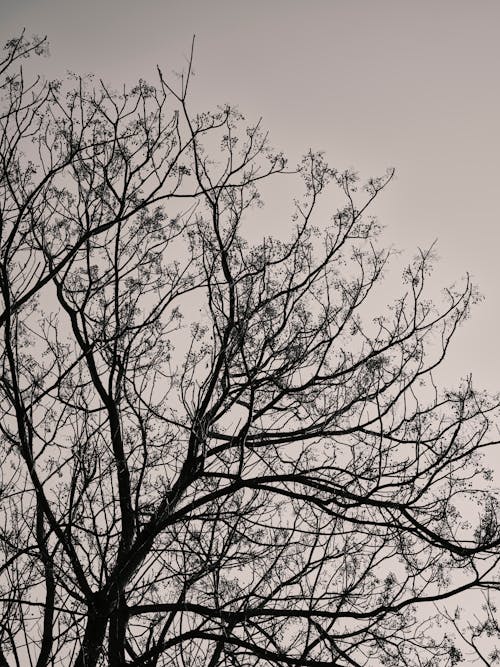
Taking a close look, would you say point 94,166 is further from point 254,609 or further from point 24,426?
point 254,609

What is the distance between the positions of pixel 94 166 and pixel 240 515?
12.8ft

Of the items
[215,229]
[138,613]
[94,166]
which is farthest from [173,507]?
[94,166]

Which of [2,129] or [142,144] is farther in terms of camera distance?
[142,144]

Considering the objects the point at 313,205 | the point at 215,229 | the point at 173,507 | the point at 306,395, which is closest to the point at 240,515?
the point at 173,507

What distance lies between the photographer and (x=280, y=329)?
628 cm

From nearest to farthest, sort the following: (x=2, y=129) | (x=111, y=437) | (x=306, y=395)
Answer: (x=2, y=129), (x=111, y=437), (x=306, y=395)

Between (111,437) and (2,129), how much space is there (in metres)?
3.12

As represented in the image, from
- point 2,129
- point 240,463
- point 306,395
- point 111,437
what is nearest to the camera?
point 240,463

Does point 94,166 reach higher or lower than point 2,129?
higher

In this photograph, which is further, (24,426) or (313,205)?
(313,205)

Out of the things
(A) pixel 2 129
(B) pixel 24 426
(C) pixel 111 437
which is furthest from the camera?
(C) pixel 111 437

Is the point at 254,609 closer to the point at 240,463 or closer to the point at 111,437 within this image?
the point at 240,463

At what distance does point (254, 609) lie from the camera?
16.9 feet

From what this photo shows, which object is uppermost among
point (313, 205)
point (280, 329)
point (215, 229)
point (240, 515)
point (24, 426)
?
point (313, 205)
